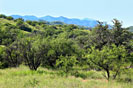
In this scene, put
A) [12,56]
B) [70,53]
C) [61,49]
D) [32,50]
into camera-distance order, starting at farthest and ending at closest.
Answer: [70,53] < [61,49] < [12,56] < [32,50]

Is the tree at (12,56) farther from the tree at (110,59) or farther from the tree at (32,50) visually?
the tree at (110,59)

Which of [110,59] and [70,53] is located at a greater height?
[110,59]

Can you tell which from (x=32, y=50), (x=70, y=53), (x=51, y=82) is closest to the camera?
(x=51, y=82)

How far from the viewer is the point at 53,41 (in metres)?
21.7

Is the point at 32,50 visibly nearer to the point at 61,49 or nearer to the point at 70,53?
the point at 61,49

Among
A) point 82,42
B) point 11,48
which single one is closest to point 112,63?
Answer: point 11,48

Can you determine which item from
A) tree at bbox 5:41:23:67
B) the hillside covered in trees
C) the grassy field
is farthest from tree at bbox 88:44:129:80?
tree at bbox 5:41:23:67

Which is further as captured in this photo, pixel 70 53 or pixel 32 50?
pixel 70 53

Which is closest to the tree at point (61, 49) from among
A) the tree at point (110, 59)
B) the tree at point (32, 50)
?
the tree at point (32, 50)

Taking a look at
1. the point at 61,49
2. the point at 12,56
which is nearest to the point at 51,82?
the point at 61,49

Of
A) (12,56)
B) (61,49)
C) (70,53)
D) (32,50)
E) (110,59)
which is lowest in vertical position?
(12,56)

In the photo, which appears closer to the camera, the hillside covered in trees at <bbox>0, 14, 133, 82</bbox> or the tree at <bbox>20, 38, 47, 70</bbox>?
A: the hillside covered in trees at <bbox>0, 14, 133, 82</bbox>

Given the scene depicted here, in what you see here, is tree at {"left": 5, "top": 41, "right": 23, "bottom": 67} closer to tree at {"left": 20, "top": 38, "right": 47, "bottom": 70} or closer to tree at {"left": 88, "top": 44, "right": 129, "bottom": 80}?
tree at {"left": 20, "top": 38, "right": 47, "bottom": 70}

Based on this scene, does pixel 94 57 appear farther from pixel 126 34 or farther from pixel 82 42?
pixel 82 42
